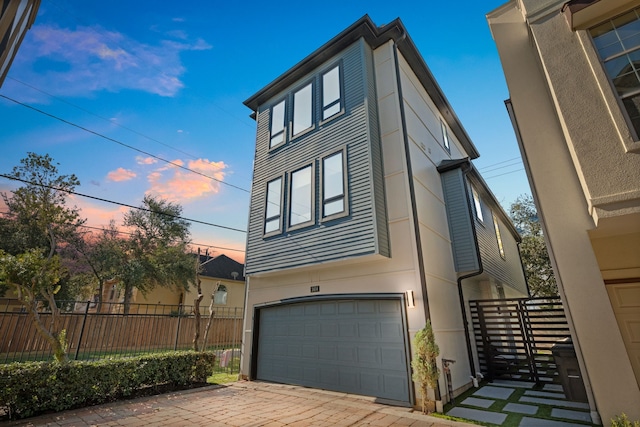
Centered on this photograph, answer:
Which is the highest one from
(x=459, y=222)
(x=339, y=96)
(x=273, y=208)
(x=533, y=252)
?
(x=339, y=96)

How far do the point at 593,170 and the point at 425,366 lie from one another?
169 inches

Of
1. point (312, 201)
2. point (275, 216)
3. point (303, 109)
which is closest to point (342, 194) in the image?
point (312, 201)

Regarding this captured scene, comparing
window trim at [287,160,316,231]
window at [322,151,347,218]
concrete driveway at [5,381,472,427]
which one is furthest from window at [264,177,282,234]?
concrete driveway at [5,381,472,427]

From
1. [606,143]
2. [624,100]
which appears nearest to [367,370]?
[606,143]

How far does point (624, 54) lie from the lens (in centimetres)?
452

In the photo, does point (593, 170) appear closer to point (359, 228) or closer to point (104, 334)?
point (359, 228)

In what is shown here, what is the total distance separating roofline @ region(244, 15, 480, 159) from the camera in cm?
839

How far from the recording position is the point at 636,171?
3891 mm

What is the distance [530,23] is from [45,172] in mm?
20692

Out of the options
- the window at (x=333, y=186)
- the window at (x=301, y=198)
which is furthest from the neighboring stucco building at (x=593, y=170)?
the window at (x=301, y=198)

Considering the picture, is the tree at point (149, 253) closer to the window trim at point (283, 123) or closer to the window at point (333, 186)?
the window trim at point (283, 123)

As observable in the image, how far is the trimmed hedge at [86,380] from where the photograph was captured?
16.2 ft

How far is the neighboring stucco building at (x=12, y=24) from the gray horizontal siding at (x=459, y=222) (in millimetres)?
10197

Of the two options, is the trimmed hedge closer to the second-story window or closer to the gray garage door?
the gray garage door
